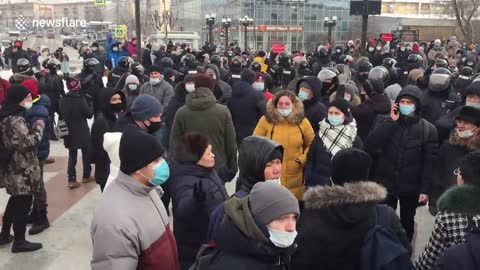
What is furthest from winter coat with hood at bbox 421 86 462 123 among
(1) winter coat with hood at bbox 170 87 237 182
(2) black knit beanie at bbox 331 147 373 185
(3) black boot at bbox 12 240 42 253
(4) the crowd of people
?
(3) black boot at bbox 12 240 42 253

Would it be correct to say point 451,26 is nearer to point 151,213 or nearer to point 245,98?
point 245,98

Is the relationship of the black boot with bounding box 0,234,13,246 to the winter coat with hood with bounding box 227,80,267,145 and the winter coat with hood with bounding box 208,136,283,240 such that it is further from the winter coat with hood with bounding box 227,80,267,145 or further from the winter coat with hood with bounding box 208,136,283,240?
the winter coat with hood with bounding box 208,136,283,240

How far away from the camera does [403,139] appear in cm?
486

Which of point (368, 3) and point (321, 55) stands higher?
point (368, 3)

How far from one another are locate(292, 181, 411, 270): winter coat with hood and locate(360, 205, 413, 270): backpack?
0.04 metres

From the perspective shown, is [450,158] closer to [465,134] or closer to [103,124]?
[465,134]

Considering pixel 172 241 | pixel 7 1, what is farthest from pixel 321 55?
pixel 7 1

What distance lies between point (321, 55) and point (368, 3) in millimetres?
1828

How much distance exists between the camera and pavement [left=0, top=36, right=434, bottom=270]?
542 cm

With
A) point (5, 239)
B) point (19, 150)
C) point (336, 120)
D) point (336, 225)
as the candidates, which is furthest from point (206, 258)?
point (5, 239)

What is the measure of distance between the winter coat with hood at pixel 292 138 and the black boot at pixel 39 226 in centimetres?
311

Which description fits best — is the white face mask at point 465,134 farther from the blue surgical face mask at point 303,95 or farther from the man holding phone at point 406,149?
the blue surgical face mask at point 303,95

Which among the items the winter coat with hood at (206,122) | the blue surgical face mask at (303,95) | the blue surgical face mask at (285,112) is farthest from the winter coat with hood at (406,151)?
the winter coat with hood at (206,122)

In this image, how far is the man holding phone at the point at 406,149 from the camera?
15.9 ft
